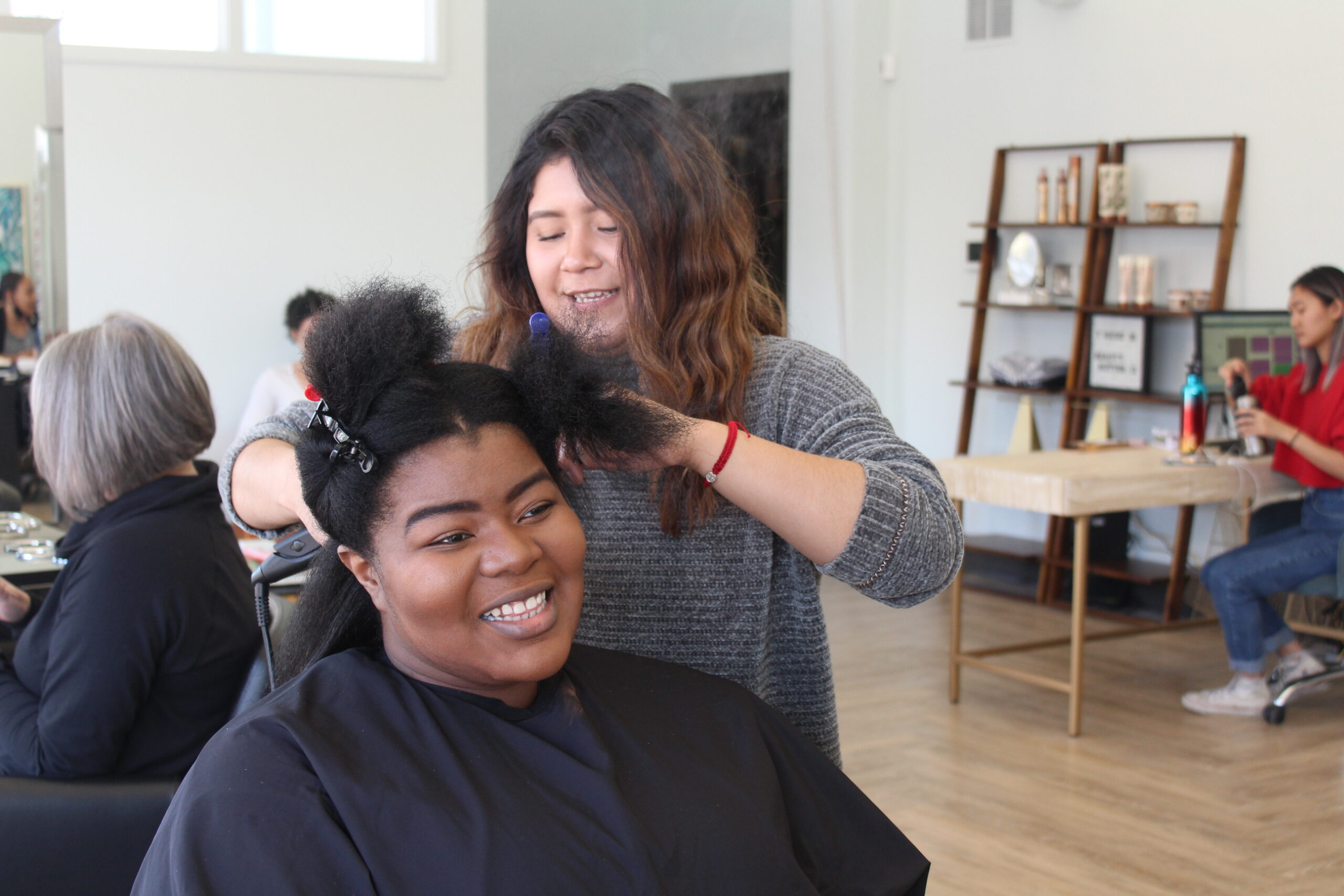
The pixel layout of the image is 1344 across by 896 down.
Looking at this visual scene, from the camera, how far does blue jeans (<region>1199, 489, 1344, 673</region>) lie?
155 inches

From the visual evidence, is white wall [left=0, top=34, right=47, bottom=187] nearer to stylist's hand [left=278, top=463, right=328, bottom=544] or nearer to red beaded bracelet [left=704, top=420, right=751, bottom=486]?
stylist's hand [left=278, top=463, right=328, bottom=544]

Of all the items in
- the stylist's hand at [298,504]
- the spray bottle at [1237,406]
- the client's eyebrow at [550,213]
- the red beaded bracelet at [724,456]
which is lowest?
the spray bottle at [1237,406]

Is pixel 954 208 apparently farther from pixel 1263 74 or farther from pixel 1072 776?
pixel 1072 776

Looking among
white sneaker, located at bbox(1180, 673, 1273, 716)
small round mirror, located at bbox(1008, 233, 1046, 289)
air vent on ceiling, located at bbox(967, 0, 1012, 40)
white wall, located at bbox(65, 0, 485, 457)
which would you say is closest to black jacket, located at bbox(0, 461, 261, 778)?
white wall, located at bbox(65, 0, 485, 457)

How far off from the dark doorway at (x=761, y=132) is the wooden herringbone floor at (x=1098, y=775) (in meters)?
2.41

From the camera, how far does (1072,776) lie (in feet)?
11.2

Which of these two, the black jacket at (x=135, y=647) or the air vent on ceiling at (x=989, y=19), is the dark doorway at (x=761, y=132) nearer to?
the air vent on ceiling at (x=989, y=19)

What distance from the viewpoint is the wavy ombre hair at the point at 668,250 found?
130 centimetres

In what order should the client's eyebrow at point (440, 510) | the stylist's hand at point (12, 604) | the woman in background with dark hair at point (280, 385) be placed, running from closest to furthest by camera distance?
the client's eyebrow at point (440, 510) → the stylist's hand at point (12, 604) → the woman in background with dark hair at point (280, 385)

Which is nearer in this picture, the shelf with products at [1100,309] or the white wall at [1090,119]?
the white wall at [1090,119]

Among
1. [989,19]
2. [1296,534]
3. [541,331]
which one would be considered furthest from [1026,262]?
[541,331]

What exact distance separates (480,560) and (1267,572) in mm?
3570

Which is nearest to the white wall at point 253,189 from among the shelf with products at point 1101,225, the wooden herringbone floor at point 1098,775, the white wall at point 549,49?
the white wall at point 549,49

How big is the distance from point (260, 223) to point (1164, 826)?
3353mm
